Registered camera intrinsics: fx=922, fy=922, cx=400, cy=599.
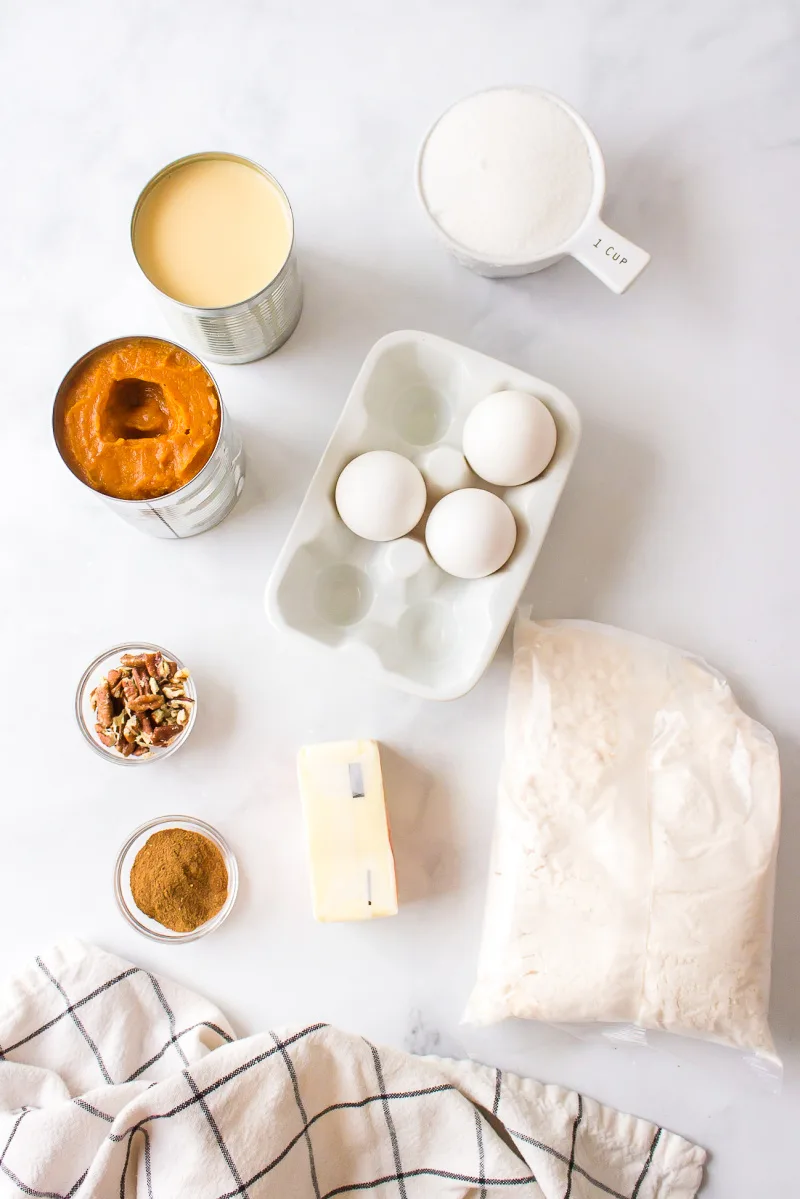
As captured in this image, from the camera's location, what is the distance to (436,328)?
0.98m

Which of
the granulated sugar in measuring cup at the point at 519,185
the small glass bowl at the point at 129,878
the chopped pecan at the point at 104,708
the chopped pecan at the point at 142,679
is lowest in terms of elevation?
the small glass bowl at the point at 129,878

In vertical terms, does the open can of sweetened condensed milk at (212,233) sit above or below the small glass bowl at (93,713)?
above

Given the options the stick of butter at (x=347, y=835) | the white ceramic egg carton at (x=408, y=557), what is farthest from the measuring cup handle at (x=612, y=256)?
the stick of butter at (x=347, y=835)

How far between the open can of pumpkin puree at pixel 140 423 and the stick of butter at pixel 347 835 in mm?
301

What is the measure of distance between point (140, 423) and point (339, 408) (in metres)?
0.25

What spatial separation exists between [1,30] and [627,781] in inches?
40.7

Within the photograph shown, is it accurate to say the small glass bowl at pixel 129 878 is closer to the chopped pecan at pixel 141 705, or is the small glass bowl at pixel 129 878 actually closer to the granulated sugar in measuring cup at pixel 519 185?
the chopped pecan at pixel 141 705

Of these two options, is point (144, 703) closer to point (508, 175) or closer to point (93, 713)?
point (93, 713)

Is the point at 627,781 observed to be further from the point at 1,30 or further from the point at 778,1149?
the point at 1,30

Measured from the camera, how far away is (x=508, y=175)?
0.87 metres

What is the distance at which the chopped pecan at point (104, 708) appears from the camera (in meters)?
0.92

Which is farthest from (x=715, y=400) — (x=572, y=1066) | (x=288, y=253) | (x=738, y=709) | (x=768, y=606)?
(x=572, y=1066)

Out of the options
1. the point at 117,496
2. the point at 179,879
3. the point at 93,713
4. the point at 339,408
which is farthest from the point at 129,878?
the point at 339,408

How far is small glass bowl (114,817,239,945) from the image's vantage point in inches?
36.4
